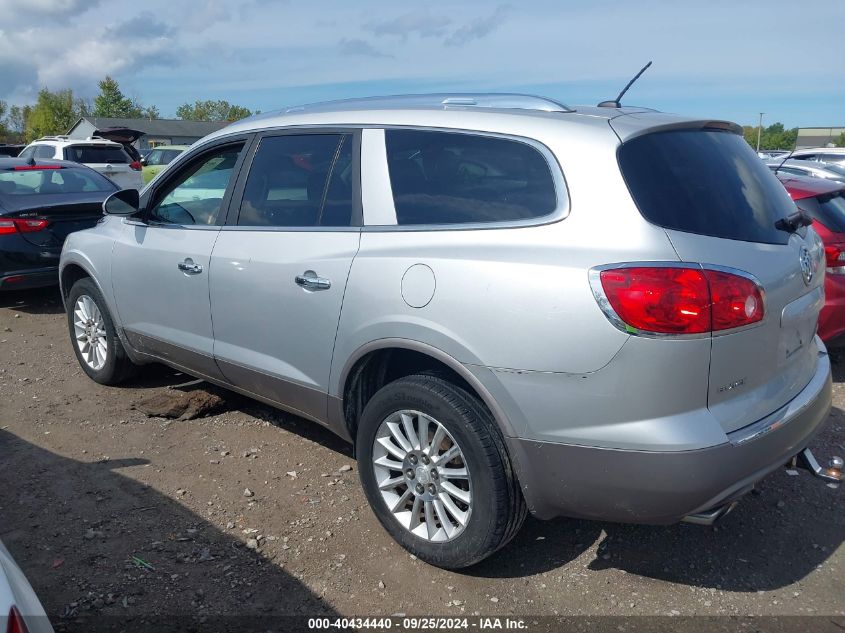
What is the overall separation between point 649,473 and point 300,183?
7.35 feet

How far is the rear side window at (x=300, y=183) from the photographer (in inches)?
143

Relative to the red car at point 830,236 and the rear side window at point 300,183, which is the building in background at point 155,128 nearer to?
the red car at point 830,236

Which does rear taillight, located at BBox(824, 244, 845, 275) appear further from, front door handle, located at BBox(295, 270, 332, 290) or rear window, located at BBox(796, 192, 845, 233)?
front door handle, located at BBox(295, 270, 332, 290)

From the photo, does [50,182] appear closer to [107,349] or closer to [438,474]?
[107,349]

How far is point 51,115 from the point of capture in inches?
3292

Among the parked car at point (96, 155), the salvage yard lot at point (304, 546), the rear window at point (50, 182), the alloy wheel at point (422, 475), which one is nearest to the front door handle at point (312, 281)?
the alloy wheel at point (422, 475)

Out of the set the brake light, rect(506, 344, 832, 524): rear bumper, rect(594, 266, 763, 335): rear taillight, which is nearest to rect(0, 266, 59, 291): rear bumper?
rect(506, 344, 832, 524): rear bumper

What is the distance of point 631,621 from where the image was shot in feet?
9.62

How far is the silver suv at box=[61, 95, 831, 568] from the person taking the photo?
2.61 m

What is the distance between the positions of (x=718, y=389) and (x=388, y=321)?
1.29 m

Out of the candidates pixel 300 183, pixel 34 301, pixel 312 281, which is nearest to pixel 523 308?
pixel 312 281

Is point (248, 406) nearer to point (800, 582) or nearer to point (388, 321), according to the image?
point (388, 321)

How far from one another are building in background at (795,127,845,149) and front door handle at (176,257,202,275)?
8015 centimetres

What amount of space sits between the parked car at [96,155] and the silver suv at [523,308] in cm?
1302
